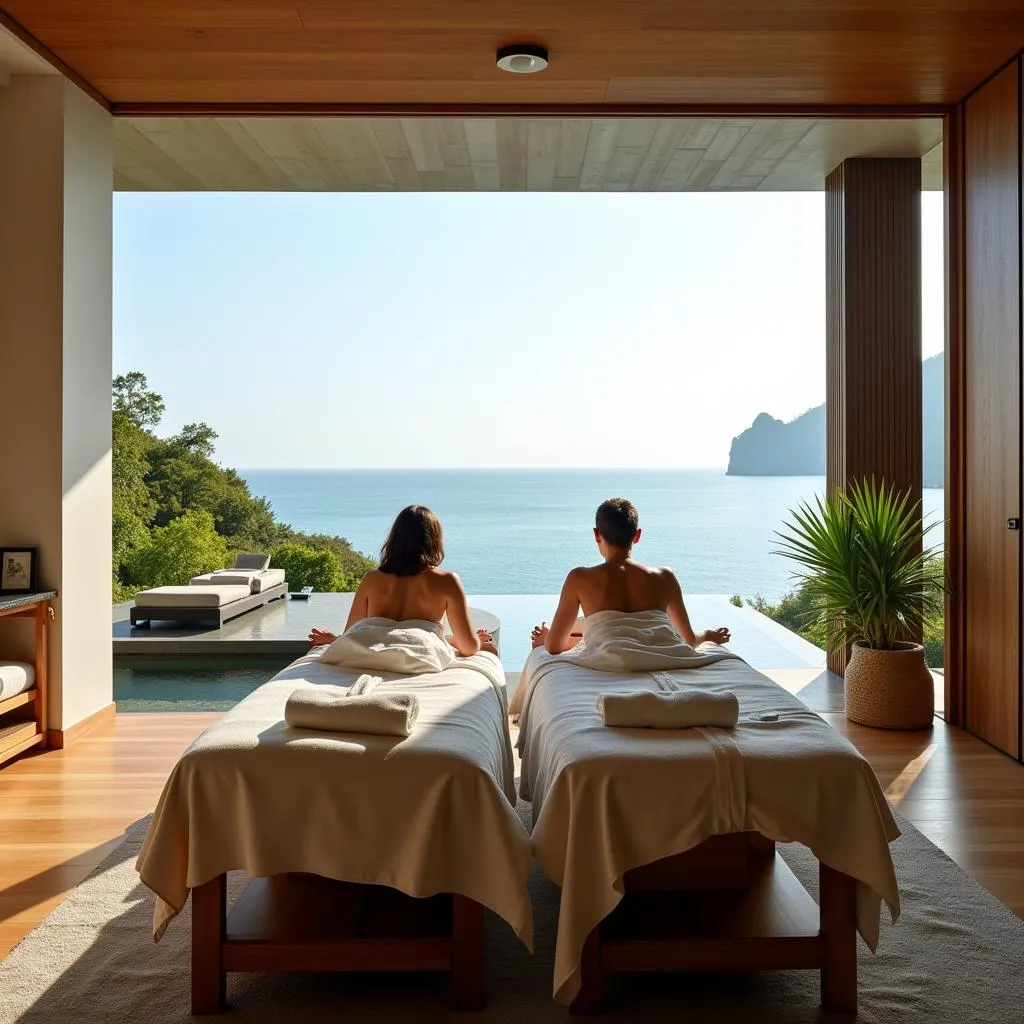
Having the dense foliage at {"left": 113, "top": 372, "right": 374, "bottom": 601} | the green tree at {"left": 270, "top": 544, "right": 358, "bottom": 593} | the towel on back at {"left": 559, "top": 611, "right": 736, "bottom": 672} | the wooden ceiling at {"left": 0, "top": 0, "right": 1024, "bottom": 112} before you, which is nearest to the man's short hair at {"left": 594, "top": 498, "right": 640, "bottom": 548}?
the towel on back at {"left": 559, "top": 611, "right": 736, "bottom": 672}

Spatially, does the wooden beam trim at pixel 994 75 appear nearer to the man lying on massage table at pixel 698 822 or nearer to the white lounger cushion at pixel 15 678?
the man lying on massage table at pixel 698 822

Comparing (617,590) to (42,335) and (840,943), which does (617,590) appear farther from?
(42,335)

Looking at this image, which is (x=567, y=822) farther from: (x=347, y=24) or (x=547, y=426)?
(x=547, y=426)

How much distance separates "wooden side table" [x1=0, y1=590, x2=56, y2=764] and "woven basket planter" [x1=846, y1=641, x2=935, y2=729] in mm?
3655

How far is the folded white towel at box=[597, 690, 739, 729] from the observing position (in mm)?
2191

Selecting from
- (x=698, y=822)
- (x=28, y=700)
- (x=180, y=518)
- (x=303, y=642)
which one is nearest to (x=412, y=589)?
(x=698, y=822)

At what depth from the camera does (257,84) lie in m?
4.20

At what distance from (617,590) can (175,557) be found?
1595cm

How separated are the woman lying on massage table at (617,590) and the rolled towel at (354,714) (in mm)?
1072

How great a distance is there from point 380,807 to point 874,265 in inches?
187

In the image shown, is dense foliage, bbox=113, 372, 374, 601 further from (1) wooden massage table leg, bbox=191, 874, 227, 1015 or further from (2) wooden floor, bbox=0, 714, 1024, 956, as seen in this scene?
(1) wooden massage table leg, bbox=191, 874, 227, 1015

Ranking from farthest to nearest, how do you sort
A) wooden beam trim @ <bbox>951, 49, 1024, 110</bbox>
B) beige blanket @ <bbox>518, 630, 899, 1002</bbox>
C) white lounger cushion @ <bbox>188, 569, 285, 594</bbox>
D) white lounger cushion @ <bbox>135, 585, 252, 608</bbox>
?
1. white lounger cushion @ <bbox>188, 569, 285, 594</bbox>
2. white lounger cushion @ <bbox>135, 585, 252, 608</bbox>
3. wooden beam trim @ <bbox>951, 49, 1024, 110</bbox>
4. beige blanket @ <bbox>518, 630, 899, 1002</bbox>

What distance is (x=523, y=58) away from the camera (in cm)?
388

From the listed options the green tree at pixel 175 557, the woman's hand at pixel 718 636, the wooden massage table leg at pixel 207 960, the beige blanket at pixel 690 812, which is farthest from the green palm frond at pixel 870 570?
the green tree at pixel 175 557
